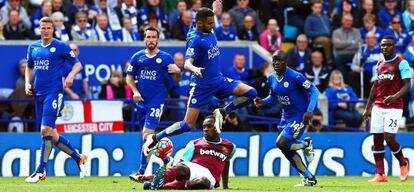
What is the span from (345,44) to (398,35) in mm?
1311

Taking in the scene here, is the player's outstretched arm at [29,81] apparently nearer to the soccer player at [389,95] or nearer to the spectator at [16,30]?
the soccer player at [389,95]

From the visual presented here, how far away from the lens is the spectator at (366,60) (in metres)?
29.1

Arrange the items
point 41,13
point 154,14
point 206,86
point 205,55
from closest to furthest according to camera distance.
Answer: point 205,55 → point 206,86 → point 41,13 → point 154,14

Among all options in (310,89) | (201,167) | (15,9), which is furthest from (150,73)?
(15,9)


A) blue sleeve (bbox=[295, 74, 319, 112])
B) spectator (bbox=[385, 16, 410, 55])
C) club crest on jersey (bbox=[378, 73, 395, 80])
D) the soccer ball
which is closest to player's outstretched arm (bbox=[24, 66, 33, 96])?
the soccer ball

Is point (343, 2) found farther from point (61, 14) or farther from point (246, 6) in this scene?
point (61, 14)

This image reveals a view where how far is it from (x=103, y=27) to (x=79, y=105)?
272 cm

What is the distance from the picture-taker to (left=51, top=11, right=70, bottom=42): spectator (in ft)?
88.6

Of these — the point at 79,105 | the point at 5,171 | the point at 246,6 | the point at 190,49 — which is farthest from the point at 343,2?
the point at 190,49

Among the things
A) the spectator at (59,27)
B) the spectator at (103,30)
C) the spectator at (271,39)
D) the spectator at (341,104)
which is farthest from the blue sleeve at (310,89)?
the spectator at (271,39)

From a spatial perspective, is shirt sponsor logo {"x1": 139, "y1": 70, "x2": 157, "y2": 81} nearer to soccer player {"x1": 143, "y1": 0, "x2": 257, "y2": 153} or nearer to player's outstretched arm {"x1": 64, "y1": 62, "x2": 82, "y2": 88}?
player's outstretched arm {"x1": 64, "y1": 62, "x2": 82, "y2": 88}

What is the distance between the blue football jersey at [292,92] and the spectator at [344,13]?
10383 millimetres

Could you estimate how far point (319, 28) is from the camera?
97.3ft

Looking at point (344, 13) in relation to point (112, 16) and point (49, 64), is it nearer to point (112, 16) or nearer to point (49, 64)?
point (112, 16)
